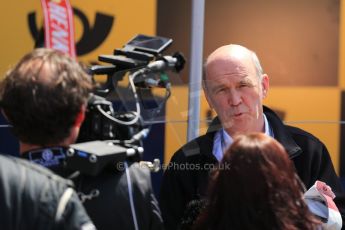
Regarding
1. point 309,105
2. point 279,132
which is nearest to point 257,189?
point 279,132

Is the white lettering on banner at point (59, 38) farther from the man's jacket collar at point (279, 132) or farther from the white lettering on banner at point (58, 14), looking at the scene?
the man's jacket collar at point (279, 132)

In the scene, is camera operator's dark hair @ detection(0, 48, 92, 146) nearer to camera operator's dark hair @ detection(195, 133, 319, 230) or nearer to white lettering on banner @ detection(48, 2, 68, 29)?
camera operator's dark hair @ detection(195, 133, 319, 230)

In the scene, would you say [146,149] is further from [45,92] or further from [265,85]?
[45,92]

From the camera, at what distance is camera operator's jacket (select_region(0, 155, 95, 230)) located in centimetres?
110

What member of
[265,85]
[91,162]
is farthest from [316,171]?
[91,162]

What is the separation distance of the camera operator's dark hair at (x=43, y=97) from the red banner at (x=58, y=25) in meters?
0.86

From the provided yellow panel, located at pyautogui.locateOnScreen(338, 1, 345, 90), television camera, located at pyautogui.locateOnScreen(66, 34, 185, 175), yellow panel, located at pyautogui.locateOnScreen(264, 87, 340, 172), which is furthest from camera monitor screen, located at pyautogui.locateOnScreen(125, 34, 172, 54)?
yellow panel, located at pyautogui.locateOnScreen(338, 1, 345, 90)

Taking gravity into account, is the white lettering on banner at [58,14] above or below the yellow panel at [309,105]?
above

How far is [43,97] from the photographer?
46.9 inches

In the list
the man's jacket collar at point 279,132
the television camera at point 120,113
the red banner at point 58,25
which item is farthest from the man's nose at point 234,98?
the red banner at point 58,25

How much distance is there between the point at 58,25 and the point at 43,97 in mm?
1026

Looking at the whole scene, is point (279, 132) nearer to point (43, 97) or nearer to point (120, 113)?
point (120, 113)

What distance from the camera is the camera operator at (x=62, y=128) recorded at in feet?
3.92

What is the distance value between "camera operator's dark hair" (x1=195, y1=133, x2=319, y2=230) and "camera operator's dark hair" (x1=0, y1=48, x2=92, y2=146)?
15.1 inches
